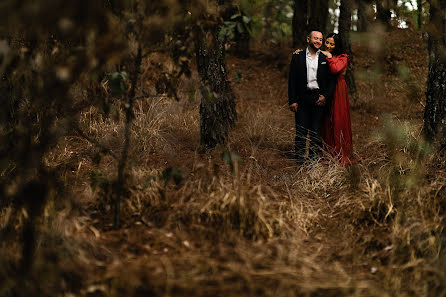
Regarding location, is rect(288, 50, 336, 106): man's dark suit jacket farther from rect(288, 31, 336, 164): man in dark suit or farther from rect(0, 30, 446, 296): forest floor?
rect(0, 30, 446, 296): forest floor

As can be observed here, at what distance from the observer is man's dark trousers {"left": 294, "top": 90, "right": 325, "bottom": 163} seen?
640 centimetres

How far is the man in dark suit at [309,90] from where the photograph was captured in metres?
6.34

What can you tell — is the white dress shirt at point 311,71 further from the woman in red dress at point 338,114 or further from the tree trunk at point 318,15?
the tree trunk at point 318,15

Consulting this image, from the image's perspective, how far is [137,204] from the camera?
13.5 feet

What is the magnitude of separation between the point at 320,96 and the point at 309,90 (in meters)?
0.15

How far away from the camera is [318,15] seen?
446 inches

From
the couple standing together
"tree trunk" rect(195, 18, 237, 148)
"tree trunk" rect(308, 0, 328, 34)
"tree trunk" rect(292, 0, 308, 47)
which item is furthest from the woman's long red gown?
"tree trunk" rect(292, 0, 308, 47)

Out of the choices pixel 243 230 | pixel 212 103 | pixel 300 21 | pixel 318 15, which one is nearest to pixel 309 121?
pixel 212 103

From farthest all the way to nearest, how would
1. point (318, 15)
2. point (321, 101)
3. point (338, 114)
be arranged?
1. point (318, 15)
2. point (338, 114)
3. point (321, 101)

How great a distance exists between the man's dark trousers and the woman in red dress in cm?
13

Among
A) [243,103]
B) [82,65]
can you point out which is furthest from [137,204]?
[243,103]

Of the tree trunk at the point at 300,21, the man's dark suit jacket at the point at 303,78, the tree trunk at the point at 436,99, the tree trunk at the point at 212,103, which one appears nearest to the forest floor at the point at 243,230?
the tree trunk at the point at 212,103

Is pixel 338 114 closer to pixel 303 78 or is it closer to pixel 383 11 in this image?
Result: pixel 303 78

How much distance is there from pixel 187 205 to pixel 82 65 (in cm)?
152
